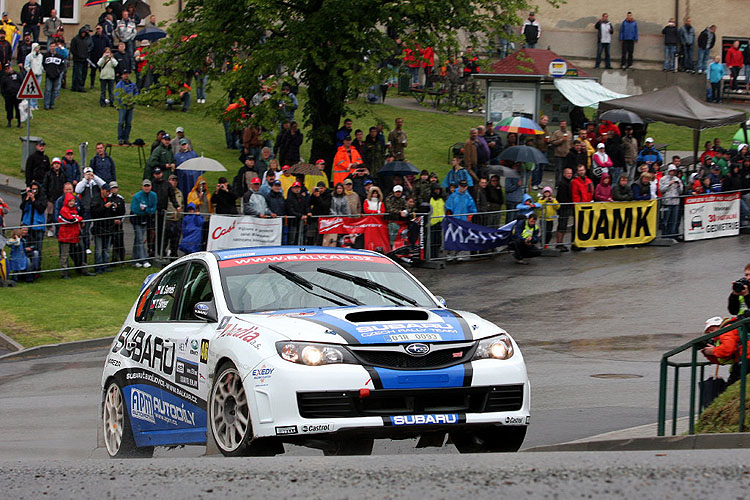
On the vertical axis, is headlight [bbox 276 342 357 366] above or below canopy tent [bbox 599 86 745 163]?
below

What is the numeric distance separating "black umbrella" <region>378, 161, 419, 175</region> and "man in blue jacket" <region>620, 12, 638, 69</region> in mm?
21972

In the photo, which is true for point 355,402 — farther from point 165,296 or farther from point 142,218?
point 142,218

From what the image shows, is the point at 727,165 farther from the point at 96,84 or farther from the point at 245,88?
the point at 96,84

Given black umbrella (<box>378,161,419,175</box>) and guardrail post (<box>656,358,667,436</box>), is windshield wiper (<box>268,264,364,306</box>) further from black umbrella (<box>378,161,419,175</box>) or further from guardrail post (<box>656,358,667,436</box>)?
black umbrella (<box>378,161,419,175</box>)

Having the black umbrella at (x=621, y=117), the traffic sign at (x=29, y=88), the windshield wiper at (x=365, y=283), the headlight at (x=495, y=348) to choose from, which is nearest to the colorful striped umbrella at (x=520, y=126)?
the black umbrella at (x=621, y=117)

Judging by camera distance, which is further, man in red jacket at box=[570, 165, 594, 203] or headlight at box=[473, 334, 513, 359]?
man in red jacket at box=[570, 165, 594, 203]

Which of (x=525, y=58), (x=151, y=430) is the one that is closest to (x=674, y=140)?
(x=525, y=58)

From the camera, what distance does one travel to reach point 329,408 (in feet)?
24.7

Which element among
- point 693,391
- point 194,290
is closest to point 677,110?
point 693,391

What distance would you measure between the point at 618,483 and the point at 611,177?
23.6 metres

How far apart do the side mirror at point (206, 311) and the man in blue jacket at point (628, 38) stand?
39.7 meters

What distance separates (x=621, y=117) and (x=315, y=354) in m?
24.5

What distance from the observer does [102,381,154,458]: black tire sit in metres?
9.52

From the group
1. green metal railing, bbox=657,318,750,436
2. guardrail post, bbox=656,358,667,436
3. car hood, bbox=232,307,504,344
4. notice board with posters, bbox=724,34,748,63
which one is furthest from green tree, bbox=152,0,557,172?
notice board with posters, bbox=724,34,748,63
